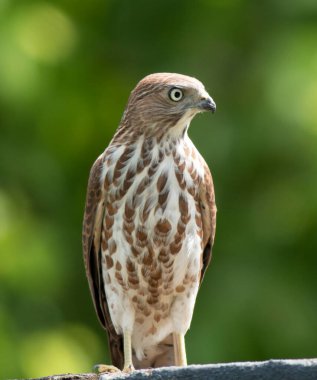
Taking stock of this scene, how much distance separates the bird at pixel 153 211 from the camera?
7020 millimetres

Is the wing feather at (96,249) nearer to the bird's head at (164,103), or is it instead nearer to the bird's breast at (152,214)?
the bird's breast at (152,214)

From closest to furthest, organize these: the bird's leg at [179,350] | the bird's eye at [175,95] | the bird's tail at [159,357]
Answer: the bird's eye at [175,95]
the bird's leg at [179,350]
the bird's tail at [159,357]

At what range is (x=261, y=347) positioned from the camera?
10.8 m

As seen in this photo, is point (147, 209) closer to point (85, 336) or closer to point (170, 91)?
point (170, 91)

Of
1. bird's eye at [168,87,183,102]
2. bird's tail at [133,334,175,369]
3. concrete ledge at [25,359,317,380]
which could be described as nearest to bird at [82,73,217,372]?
bird's eye at [168,87,183,102]

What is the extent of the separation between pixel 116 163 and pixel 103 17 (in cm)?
544

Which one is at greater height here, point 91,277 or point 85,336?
point 91,277

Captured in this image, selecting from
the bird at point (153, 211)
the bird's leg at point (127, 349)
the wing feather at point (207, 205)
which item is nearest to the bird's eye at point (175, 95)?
the bird at point (153, 211)

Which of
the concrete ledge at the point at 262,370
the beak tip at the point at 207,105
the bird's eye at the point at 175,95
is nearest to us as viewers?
the concrete ledge at the point at 262,370

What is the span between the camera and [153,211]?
23.0 feet

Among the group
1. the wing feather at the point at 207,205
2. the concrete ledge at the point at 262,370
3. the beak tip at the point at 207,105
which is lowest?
the concrete ledge at the point at 262,370

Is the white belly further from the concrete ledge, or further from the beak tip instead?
the concrete ledge

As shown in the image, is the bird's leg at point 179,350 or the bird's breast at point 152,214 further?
the bird's leg at point 179,350

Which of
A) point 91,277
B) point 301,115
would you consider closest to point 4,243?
point 301,115
